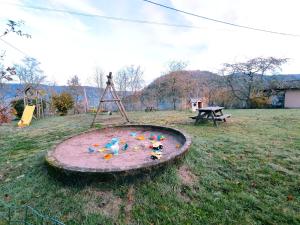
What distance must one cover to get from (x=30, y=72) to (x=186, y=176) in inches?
698

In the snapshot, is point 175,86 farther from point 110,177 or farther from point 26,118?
point 110,177

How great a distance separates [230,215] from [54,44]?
11.7 meters

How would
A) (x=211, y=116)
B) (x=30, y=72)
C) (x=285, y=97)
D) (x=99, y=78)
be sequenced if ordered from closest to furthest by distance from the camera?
(x=211, y=116) → (x=285, y=97) → (x=30, y=72) → (x=99, y=78)

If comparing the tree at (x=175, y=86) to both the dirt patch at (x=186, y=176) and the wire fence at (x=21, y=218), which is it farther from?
the wire fence at (x=21, y=218)

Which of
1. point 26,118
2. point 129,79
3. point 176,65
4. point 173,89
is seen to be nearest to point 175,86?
point 173,89

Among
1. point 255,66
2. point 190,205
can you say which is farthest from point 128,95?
point 190,205

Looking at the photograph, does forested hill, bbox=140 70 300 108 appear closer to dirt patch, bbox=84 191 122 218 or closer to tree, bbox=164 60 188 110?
tree, bbox=164 60 188 110

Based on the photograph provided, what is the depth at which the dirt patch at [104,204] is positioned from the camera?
6.49ft

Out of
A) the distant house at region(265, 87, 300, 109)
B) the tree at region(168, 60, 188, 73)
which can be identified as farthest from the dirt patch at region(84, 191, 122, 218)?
the distant house at region(265, 87, 300, 109)

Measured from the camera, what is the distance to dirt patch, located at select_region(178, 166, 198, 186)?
241 centimetres

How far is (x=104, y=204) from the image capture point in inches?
82.0

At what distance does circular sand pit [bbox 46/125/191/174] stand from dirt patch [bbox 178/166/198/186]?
221mm

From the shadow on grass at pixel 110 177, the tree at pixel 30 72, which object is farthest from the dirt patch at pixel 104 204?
the tree at pixel 30 72

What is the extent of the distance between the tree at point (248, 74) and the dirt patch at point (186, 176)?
13.9m
